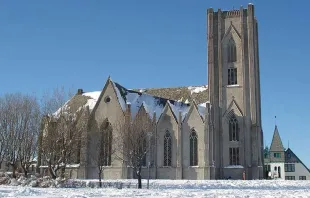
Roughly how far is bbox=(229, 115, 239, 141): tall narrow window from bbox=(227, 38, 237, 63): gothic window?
9.35 m

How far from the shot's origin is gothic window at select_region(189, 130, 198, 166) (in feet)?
208

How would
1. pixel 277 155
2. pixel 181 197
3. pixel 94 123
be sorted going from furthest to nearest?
1. pixel 277 155
2. pixel 94 123
3. pixel 181 197

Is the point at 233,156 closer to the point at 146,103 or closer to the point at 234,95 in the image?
the point at 234,95

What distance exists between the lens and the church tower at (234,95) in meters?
64.2

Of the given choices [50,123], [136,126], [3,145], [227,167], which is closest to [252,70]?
[227,167]

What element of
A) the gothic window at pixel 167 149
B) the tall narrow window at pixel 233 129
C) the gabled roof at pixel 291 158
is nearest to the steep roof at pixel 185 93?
the tall narrow window at pixel 233 129

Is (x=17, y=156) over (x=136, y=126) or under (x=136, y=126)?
under

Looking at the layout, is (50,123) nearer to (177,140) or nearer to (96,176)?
(96,176)

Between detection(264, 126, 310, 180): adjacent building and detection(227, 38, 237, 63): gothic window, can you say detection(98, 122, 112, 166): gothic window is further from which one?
detection(264, 126, 310, 180): adjacent building

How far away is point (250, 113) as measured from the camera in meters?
65.8

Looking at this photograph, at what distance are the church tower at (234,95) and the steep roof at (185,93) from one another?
4.22 meters

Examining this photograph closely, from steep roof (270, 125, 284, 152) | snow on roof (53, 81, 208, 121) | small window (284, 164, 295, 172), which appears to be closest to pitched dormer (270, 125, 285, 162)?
steep roof (270, 125, 284, 152)

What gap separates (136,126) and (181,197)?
90.7 feet

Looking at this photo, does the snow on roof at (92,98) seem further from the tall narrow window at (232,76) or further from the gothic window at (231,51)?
Answer: the gothic window at (231,51)
